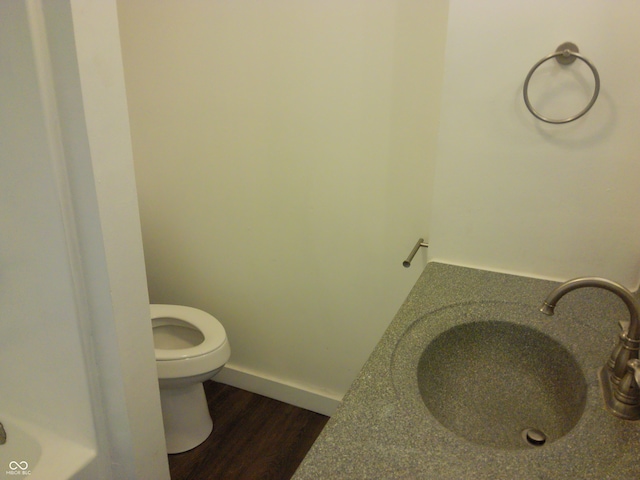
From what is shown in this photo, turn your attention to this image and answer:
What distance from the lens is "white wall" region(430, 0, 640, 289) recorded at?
1001 millimetres

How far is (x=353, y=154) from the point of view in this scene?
1563 millimetres

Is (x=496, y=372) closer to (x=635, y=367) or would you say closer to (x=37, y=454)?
(x=635, y=367)

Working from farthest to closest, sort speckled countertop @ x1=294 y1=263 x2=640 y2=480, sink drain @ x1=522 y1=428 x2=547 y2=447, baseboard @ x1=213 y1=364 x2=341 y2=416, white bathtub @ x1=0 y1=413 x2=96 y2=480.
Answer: baseboard @ x1=213 y1=364 x2=341 y2=416 < white bathtub @ x1=0 y1=413 x2=96 y2=480 < sink drain @ x1=522 y1=428 x2=547 y2=447 < speckled countertop @ x1=294 y1=263 x2=640 y2=480

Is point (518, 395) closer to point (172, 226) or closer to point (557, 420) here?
point (557, 420)

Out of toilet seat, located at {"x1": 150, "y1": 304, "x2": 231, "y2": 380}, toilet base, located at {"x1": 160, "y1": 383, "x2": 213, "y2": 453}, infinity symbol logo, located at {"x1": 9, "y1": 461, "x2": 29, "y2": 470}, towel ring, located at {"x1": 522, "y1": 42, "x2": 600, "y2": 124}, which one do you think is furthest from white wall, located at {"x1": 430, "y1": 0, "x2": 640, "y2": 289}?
infinity symbol logo, located at {"x1": 9, "y1": 461, "x2": 29, "y2": 470}

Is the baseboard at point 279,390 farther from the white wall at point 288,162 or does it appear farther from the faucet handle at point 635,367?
the faucet handle at point 635,367

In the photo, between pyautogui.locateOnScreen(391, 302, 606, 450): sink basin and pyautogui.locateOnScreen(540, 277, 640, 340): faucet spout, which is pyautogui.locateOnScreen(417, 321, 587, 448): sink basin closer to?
pyautogui.locateOnScreen(391, 302, 606, 450): sink basin

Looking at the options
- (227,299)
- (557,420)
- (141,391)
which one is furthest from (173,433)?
(557,420)

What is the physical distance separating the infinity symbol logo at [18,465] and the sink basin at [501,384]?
1.14 meters

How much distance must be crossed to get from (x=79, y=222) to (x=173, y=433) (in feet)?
3.82

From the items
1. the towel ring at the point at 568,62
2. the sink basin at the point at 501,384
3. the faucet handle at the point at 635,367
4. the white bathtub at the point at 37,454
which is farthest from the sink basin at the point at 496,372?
the white bathtub at the point at 37,454

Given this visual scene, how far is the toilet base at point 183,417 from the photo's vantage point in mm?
1767

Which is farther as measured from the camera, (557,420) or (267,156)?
(267,156)


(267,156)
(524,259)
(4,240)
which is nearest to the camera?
(4,240)
